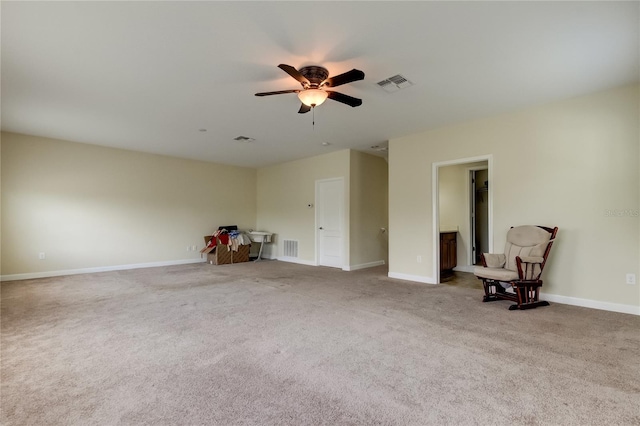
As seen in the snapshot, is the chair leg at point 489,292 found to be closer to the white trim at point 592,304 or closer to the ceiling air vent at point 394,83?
the white trim at point 592,304

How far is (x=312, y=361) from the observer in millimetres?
2285

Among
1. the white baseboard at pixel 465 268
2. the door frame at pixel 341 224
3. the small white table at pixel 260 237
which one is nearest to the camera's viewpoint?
the white baseboard at pixel 465 268

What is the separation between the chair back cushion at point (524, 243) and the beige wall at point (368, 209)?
307cm

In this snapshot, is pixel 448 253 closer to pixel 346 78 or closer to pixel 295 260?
pixel 295 260

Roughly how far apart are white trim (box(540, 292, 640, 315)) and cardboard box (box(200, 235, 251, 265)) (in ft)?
20.1

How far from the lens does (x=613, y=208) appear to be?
11.4 ft

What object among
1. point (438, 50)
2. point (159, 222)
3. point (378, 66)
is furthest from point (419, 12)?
point (159, 222)

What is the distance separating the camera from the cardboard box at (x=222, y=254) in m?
7.27

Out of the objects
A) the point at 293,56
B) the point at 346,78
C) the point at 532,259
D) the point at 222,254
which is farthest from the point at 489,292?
the point at 222,254

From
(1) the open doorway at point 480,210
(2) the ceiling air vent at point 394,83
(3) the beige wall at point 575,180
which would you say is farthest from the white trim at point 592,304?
(2) the ceiling air vent at point 394,83

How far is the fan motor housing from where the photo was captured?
9.60 ft

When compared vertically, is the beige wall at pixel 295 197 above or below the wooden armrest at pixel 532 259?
above

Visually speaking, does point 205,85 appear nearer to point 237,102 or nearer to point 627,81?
point 237,102

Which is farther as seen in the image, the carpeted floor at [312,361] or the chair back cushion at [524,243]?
the chair back cushion at [524,243]
